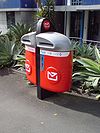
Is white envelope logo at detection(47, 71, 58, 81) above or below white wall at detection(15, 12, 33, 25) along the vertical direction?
below

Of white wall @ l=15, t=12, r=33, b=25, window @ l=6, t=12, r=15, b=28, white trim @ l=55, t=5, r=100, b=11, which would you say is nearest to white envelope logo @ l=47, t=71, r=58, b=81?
white trim @ l=55, t=5, r=100, b=11

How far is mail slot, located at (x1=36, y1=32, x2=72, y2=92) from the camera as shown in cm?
466

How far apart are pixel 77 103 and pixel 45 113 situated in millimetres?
852

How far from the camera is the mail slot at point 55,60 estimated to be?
15.3ft

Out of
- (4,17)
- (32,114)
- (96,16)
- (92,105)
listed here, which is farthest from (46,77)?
→ (4,17)

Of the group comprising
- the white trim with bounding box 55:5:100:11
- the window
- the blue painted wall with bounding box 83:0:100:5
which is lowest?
the window

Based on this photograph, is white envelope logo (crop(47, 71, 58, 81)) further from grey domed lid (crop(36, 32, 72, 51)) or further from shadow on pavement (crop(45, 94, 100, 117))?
shadow on pavement (crop(45, 94, 100, 117))

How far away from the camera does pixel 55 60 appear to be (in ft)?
15.7

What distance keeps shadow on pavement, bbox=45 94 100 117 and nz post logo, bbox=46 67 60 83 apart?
63cm

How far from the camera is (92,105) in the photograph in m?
5.05

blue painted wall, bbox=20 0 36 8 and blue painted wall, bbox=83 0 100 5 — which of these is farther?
blue painted wall, bbox=20 0 36 8

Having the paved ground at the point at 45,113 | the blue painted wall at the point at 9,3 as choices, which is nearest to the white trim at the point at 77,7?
the blue painted wall at the point at 9,3

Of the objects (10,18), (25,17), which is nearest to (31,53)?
(25,17)

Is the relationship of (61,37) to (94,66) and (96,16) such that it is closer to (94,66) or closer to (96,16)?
(94,66)
